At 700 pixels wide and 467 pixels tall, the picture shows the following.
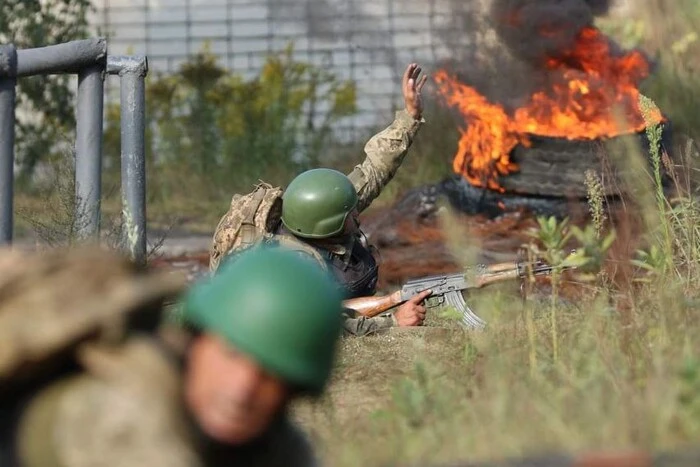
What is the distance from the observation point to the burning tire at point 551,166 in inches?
514

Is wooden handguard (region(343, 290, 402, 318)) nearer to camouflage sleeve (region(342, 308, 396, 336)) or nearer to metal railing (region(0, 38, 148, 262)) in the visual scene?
camouflage sleeve (region(342, 308, 396, 336))

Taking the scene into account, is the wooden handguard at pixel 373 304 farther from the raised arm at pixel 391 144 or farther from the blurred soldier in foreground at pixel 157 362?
the blurred soldier in foreground at pixel 157 362

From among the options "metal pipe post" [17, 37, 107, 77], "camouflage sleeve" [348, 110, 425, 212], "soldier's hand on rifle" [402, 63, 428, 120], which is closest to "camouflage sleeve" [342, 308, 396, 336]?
"camouflage sleeve" [348, 110, 425, 212]

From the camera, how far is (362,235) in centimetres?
880

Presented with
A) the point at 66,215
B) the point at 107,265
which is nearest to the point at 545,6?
the point at 66,215

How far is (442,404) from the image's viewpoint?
504 cm

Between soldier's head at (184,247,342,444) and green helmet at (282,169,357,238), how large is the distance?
4.94 meters

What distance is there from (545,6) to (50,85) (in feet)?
18.6

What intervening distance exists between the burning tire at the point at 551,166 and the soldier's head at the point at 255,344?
378 inches

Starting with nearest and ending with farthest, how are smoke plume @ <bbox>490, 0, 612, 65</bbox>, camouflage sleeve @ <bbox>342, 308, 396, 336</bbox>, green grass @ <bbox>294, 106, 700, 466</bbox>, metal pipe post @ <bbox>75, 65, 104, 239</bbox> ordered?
green grass @ <bbox>294, 106, 700, 466</bbox>, metal pipe post @ <bbox>75, 65, 104, 239</bbox>, camouflage sleeve @ <bbox>342, 308, 396, 336</bbox>, smoke plume @ <bbox>490, 0, 612, 65</bbox>

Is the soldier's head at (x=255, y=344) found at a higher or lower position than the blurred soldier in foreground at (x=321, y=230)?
higher

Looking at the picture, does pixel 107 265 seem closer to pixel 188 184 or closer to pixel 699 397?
pixel 699 397

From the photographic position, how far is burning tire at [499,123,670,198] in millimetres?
13055

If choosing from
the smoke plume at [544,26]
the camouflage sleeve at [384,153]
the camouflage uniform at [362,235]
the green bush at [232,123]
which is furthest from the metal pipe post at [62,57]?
the green bush at [232,123]
